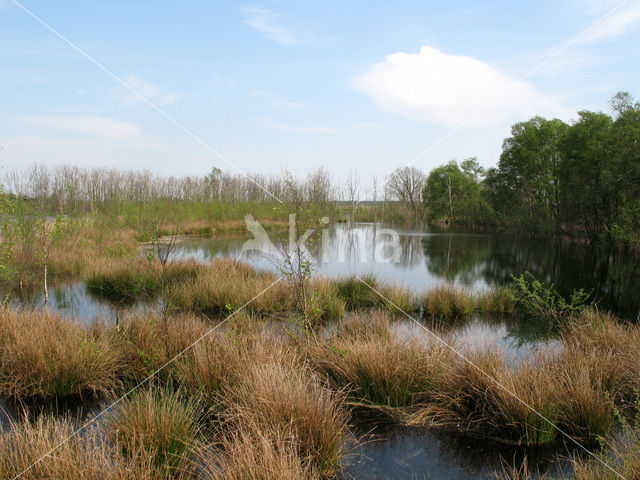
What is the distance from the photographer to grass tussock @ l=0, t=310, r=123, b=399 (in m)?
4.91

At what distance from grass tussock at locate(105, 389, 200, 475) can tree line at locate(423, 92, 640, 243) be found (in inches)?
993

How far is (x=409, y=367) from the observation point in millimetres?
4918

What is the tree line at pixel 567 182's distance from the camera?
22.5 meters

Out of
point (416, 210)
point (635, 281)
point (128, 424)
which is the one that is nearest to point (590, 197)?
point (635, 281)

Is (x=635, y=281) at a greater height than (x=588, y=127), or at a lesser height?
lesser

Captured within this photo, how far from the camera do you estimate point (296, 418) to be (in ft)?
11.9

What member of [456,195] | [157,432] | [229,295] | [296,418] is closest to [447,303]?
[229,295]

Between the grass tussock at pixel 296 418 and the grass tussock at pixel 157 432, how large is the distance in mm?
433

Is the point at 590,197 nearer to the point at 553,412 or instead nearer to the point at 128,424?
the point at 553,412

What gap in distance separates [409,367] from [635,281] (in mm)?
13833

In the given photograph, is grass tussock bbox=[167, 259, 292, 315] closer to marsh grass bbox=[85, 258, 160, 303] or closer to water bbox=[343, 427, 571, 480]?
marsh grass bbox=[85, 258, 160, 303]

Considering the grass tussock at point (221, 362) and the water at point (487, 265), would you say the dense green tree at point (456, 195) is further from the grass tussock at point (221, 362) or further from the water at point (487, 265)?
the grass tussock at point (221, 362)

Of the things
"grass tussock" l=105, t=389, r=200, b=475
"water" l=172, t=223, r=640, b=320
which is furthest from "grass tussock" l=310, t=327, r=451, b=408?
"water" l=172, t=223, r=640, b=320

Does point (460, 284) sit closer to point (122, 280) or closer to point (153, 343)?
point (122, 280)
